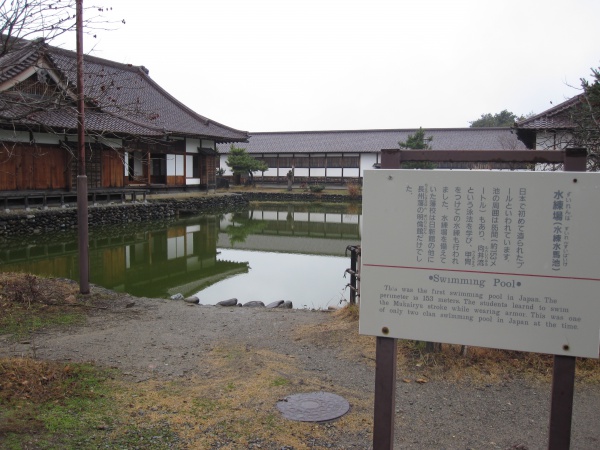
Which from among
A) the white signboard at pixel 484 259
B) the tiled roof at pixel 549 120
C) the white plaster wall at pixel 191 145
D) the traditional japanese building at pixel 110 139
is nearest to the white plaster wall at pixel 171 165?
the traditional japanese building at pixel 110 139

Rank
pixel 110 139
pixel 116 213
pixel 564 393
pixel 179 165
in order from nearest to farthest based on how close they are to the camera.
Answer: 1. pixel 564 393
2. pixel 110 139
3. pixel 116 213
4. pixel 179 165

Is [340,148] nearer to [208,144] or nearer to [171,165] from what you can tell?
[208,144]

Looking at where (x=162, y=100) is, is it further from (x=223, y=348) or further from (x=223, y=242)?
(x=223, y=348)

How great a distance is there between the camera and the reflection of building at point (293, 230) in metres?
16.1

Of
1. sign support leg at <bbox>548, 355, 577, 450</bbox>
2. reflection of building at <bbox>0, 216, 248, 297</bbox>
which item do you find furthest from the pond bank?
sign support leg at <bbox>548, 355, 577, 450</bbox>

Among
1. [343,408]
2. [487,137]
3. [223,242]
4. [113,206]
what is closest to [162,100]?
[113,206]

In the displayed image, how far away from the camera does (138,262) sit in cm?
1255

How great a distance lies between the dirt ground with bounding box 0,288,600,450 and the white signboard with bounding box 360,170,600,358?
1146 mm

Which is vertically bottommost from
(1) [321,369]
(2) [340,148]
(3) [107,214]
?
(1) [321,369]

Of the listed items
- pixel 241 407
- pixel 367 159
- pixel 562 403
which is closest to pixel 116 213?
pixel 241 407

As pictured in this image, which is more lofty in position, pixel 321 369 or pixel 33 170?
pixel 33 170

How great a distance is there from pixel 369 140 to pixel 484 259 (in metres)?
37.3

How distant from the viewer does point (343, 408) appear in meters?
3.91

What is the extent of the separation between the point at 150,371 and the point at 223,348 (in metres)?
0.95
